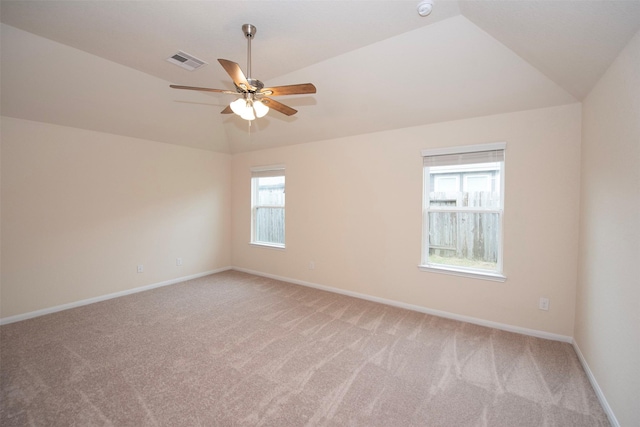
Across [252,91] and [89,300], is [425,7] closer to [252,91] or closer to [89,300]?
[252,91]

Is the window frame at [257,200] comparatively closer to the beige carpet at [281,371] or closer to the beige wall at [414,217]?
the beige wall at [414,217]

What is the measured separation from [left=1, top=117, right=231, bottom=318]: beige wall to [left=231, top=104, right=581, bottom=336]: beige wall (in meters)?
1.12

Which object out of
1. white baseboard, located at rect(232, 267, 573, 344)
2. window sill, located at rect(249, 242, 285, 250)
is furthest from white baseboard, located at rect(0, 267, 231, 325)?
white baseboard, located at rect(232, 267, 573, 344)

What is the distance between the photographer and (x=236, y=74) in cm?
185

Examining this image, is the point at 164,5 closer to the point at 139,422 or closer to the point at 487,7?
the point at 487,7

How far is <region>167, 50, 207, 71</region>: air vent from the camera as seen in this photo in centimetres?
275

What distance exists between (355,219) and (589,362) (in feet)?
8.93

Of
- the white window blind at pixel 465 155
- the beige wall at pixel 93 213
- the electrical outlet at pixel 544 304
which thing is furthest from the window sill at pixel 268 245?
the electrical outlet at pixel 544 304

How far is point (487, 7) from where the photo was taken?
1.83m

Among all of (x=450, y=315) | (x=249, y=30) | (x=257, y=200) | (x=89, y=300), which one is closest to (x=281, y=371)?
(x=450, y=315)

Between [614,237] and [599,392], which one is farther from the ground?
[614,237]

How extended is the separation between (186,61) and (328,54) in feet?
5.15

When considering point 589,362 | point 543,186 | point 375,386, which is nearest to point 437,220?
point 543,186

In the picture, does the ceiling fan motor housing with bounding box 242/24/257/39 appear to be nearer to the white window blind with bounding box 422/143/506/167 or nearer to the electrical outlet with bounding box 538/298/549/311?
the white window blind with bounding box 422/143/506/167
